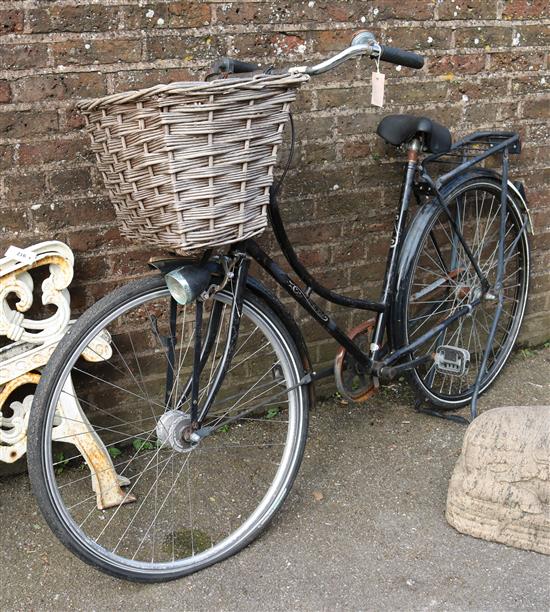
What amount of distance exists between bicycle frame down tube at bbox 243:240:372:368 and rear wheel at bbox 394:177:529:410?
0.82ft

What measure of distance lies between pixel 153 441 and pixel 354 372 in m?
0.86

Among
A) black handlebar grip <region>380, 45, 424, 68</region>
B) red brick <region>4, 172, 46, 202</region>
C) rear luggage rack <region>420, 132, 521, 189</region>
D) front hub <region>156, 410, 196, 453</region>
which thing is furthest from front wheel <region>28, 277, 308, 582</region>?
rear luggage rack <region>420, 132, 521, 189</region>

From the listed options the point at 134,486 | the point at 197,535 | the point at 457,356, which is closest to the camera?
the point at 197,535

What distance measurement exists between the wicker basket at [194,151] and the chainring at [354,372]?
2.81 ft

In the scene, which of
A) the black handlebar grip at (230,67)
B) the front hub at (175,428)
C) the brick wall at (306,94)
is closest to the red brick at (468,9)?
the brick wall at (306,94)

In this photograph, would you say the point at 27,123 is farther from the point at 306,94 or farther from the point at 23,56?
the point at 306,94

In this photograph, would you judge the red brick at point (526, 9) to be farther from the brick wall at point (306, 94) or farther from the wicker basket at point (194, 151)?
the wicker basket at point (194, 151)

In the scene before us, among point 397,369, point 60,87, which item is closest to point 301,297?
point 397,369

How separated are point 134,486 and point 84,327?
904 millimetres

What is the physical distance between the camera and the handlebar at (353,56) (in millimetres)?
2352

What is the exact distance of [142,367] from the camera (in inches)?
123

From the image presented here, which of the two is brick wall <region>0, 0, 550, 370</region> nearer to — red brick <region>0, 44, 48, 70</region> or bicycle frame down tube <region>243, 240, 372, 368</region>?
red brick <region>0, 44, 48, 70</region>

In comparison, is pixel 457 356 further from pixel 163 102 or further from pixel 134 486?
pixel 163 102

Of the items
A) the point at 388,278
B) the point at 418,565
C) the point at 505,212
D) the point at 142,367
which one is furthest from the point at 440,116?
the point at 418,565
